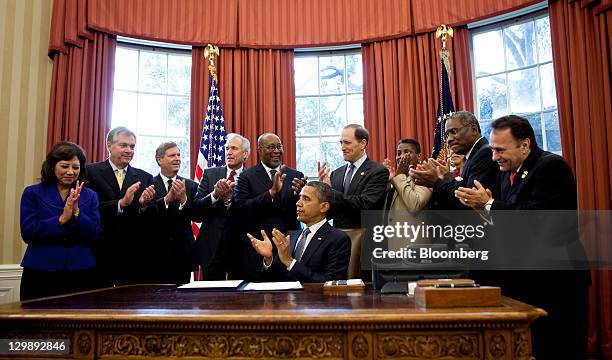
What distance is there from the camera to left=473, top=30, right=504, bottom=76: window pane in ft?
17.6

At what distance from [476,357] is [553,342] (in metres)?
1.18

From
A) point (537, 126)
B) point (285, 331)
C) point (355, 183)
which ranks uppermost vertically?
point (537, 126)

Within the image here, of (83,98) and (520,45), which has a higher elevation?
(520,45)

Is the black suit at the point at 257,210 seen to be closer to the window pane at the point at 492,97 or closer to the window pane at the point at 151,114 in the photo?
the window pane at the point at 151,114

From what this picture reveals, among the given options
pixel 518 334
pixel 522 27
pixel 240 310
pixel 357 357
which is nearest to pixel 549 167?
pixel 518 334

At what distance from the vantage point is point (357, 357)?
4.43 ft

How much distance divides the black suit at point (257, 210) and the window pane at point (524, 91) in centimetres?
288

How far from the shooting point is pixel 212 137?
203 inches

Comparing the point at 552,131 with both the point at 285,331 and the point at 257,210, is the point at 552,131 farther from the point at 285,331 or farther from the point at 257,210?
the point at 285,331

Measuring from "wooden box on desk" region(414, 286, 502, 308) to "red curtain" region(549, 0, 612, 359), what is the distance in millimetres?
3320

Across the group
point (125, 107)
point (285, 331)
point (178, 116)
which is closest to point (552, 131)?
point (178, 116)

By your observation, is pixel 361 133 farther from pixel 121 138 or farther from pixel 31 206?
pixel 31 206

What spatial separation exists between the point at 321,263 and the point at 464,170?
112 cm

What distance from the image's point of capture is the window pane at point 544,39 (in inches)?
198
